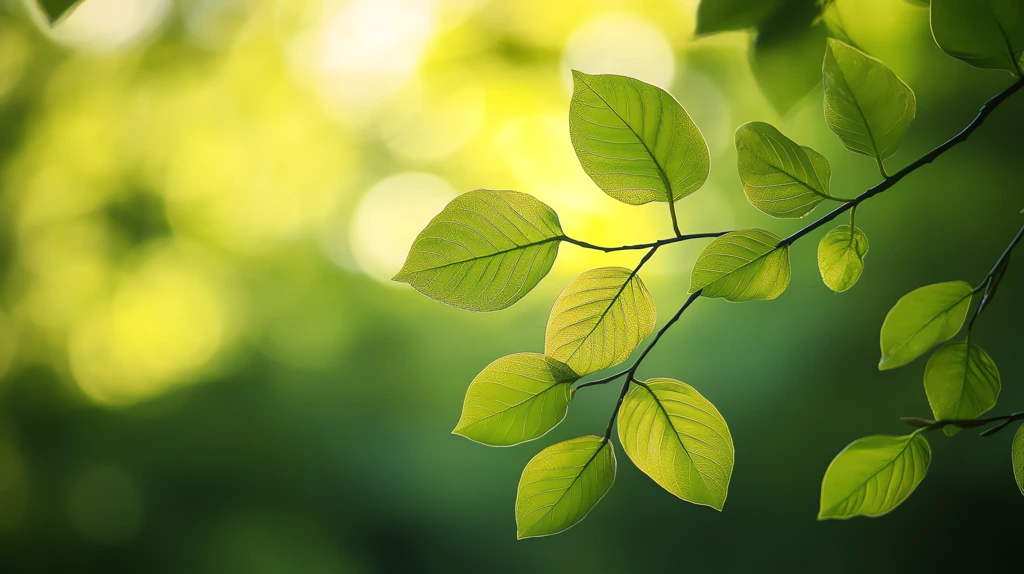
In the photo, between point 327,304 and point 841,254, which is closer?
point 841,254

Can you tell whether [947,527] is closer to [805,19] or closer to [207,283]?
[805,19]

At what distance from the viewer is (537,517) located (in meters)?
→ 0.18

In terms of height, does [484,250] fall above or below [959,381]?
above

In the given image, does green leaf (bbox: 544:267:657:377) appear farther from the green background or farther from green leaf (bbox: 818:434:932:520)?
the green background

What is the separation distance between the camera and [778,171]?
180 mm

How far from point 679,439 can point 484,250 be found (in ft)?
0.27

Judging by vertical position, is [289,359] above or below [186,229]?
below

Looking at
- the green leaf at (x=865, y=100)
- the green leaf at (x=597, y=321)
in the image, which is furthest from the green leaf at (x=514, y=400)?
the green leaf at (x=865, y=100)

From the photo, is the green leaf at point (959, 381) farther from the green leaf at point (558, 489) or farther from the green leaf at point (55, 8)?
the green leaf at point (55, 8)

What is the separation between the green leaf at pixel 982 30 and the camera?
0.16 metres

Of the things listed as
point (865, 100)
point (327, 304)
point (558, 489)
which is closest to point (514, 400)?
point (558, 489)

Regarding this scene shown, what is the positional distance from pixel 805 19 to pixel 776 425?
201 centimetres

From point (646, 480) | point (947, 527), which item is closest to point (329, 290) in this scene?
point (646, 480)

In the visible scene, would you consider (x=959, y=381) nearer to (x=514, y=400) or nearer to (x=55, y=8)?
(x=514, y=400)
